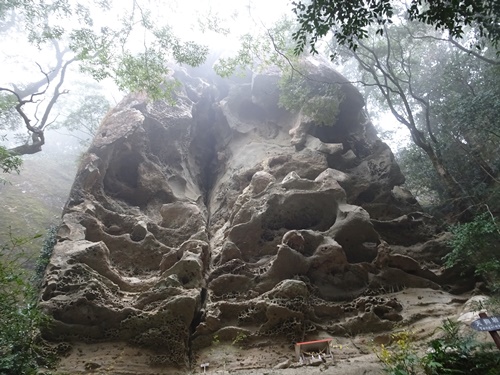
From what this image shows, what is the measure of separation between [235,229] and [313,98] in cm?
635

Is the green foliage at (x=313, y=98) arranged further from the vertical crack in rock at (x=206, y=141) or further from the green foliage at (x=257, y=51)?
the vertical crack in rock at (x=206, y=141)

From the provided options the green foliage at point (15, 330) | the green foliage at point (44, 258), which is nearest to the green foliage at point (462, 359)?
the green foliage at point (15, 330)

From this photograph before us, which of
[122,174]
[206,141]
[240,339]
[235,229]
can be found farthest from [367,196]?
[122,174]

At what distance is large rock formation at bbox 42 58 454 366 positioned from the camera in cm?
745

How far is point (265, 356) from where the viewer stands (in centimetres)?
695

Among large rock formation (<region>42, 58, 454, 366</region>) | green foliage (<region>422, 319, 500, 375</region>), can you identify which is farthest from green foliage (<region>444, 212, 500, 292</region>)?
green foliage (<region>422, 319, 500, 375</region>)

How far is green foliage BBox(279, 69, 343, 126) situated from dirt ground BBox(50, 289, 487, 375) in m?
7.62

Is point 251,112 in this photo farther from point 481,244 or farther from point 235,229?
point 481,244

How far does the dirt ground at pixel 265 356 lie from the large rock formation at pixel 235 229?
25 cm

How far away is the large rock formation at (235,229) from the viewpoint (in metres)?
→ 7.45

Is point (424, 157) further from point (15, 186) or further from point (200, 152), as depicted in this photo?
point (15, 186)

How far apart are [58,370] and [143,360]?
1491mm

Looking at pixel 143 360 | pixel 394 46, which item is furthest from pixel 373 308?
pixel 394 46

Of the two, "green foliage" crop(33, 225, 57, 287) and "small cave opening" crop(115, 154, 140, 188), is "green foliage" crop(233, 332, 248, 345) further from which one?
"small cave opening" crop(115, 154, 140, 188)
